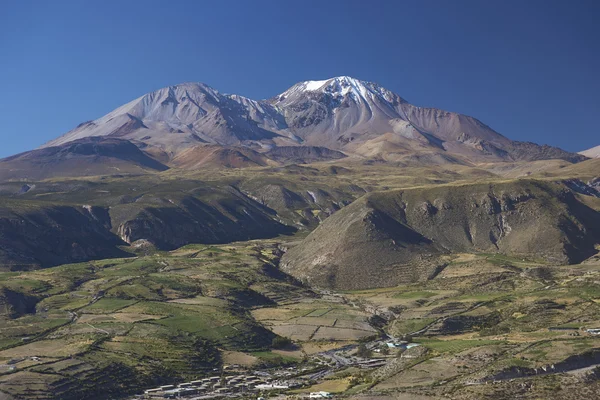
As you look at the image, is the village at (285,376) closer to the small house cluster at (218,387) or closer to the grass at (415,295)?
the small house cluster at (218,387)

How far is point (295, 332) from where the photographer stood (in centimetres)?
13975

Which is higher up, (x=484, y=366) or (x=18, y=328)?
(x=18, y=328)

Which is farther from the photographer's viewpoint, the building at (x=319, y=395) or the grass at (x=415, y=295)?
the grass at (x=415, y=295)

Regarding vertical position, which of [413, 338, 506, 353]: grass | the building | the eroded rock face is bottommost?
the building

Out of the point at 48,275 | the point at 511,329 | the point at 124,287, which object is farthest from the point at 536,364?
the point at 48,275

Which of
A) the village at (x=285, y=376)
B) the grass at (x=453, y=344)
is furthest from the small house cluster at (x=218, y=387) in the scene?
the grass at (x=453, y=344)

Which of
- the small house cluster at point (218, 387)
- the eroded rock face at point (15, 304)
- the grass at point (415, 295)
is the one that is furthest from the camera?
the grass at point (415, 295)

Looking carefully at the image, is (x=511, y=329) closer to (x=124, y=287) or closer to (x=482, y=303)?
(x=482, y=303)

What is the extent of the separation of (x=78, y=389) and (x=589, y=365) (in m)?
71.4

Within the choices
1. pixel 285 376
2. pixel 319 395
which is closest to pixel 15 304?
pixel 285 376

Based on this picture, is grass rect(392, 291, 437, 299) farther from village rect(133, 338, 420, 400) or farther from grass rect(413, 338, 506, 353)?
grass rect(413, 338, 506, 353)

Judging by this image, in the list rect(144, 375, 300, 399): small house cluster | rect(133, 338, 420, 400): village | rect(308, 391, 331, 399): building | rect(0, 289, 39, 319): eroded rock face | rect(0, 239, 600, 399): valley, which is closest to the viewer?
rect(308, 391, 331, 399): building

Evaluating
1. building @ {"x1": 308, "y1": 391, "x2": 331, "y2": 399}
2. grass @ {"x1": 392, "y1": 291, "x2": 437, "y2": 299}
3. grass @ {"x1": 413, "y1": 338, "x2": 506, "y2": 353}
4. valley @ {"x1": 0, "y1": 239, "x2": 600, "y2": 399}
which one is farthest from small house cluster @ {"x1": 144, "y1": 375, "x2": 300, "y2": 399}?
grass @ {"x1": 392, "y1": 291, "x2": 437, "y2": 299}

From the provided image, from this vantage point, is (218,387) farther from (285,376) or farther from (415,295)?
A: (415,295)
